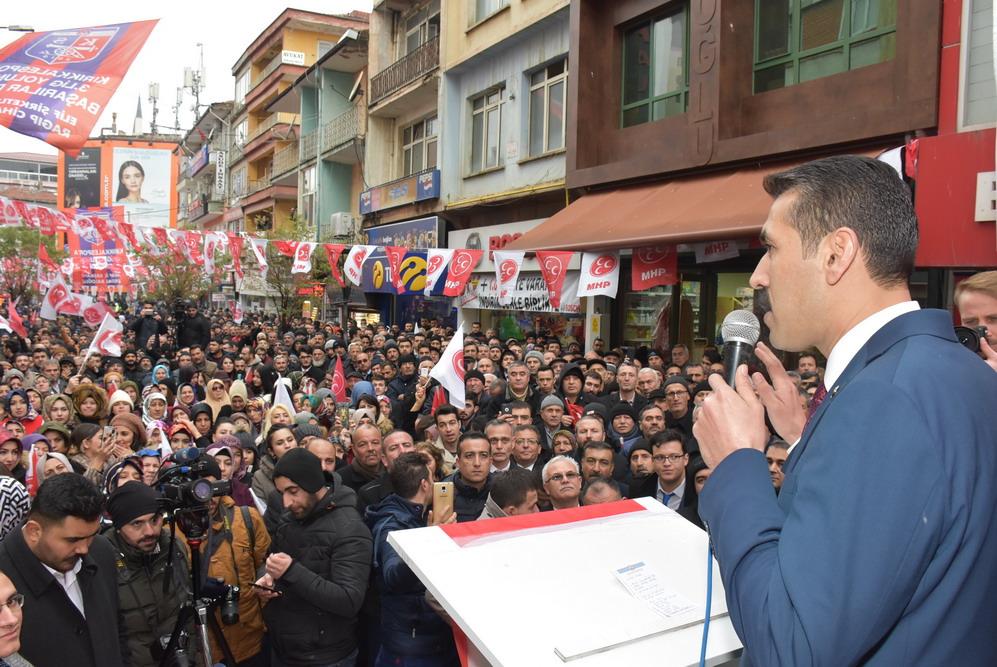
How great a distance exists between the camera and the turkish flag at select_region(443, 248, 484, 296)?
15300mm

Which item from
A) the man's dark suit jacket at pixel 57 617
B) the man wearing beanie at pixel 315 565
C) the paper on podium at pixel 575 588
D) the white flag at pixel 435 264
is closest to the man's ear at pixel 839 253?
the paper on podium at pixel 575 588

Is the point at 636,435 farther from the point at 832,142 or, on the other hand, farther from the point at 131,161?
the point at 131,161

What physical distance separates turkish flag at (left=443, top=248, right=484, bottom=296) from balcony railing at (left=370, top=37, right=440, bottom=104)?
307 inches

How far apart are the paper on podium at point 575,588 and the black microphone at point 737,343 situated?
462mm

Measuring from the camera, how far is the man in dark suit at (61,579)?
3006 millimetres

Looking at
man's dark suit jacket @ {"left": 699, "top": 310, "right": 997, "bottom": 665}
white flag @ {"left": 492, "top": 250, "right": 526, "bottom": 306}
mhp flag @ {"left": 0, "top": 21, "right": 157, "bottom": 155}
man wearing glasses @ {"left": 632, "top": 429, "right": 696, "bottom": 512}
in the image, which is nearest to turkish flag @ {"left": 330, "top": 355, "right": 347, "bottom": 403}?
mhp flag @ {"left": 0, "top": 21, "right": 157, "bottom": 155}

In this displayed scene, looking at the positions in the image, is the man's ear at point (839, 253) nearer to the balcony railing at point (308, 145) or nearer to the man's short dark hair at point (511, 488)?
the man's short dark hair at point (511, 488)

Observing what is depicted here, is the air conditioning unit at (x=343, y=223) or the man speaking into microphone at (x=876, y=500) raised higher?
the air conditioning unit at (x=343, y=223)

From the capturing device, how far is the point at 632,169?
12.6m

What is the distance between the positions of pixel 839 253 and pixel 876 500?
49cm

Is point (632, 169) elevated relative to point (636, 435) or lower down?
elevated

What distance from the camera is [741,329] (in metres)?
1.96

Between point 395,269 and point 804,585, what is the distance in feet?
48.6

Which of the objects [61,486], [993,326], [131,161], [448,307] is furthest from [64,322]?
[131,161]
